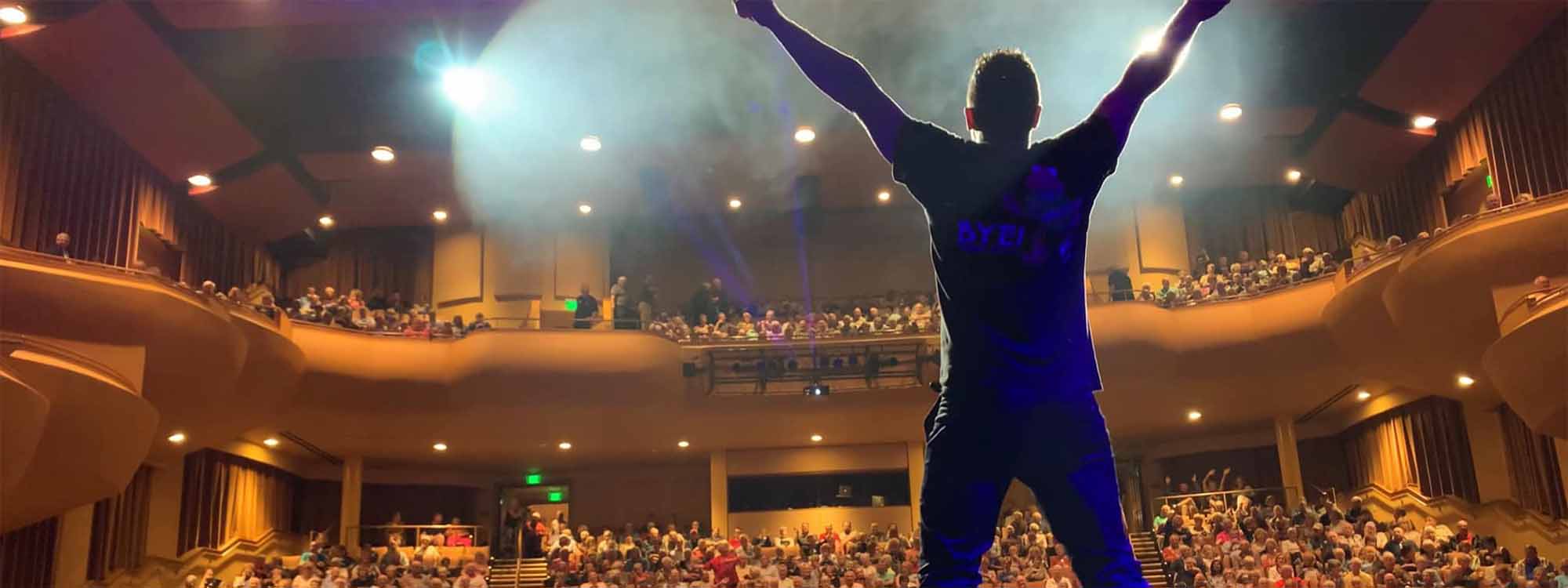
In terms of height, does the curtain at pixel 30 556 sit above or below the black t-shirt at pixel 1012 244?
below

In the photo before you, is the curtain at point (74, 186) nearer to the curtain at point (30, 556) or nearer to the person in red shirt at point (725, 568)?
the curtain at point (30, 556)

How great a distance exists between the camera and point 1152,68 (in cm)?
217

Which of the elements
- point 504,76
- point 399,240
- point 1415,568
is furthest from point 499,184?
point 1415,568

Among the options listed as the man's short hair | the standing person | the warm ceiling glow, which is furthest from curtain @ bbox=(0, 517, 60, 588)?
the man's short hair

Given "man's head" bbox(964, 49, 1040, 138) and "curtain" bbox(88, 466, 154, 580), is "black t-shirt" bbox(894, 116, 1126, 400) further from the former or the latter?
"curtain" bbox(88, 466, 154, 580)

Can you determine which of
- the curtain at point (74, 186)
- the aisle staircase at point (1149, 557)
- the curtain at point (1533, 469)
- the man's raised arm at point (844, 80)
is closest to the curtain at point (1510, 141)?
the curtain at point (1533, 469)

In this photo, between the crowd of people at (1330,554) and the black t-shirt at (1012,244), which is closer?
the black t-shirt at (1012,244)

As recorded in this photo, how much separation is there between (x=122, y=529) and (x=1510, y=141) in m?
19.6

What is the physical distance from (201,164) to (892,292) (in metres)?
11.8

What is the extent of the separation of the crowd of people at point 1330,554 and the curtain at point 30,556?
46.4 feet

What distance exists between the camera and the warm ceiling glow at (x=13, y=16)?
12.1 meters

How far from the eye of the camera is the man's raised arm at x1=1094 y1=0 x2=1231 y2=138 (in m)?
2.17

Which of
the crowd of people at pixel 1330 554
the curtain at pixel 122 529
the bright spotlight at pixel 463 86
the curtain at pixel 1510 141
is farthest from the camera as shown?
the curtain at pixel 122 529

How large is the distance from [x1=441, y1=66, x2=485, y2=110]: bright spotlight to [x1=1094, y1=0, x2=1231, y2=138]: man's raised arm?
13664 millimetres
